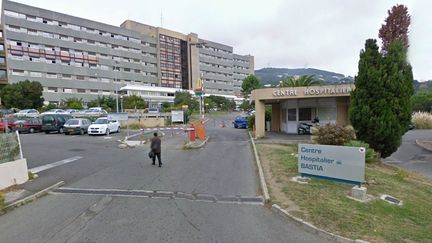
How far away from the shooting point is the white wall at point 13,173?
768 cm

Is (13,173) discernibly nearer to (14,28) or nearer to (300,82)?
(300,82)

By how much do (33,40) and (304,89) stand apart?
6255 centimetres

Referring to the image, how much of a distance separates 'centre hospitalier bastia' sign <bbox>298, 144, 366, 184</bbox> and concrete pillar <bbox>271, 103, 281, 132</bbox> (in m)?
18.4

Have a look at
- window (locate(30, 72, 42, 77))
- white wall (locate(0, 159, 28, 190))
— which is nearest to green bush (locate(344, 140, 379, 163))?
white wall (locate(0, 159, 28, 190))

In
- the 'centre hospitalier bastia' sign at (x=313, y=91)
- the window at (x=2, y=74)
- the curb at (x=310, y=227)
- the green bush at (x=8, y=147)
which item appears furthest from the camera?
the window at (x=2, y=74)

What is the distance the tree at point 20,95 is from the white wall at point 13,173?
4723 cm

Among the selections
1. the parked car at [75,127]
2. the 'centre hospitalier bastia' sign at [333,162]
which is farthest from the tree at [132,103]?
the 'centre hospitalier bastia' sign at [333,162]

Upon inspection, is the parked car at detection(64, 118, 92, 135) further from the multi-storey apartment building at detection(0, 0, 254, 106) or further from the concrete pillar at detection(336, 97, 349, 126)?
the multi-storey apartment building at detection(0, 0, 254, 106)

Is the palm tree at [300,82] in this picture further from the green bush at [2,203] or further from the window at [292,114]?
the green bush at [2,203]

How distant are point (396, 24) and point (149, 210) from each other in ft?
83.2

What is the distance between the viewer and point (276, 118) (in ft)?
88.2

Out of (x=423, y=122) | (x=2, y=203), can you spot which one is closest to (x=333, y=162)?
(x=2, y=203)

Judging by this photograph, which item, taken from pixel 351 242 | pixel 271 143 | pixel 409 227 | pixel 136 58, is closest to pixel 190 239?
pixel 351 242

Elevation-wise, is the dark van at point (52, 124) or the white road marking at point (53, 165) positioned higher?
the dark van at point (52, 124)
